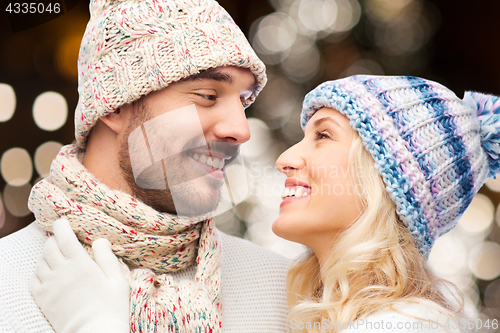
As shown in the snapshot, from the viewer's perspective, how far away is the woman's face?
1316 mm

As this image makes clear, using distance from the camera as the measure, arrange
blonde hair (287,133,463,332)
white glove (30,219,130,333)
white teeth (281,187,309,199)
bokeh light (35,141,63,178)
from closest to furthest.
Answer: white glove (30,219,130,333) → blonde hair (287,133,463,332) → white teeth (281,187,309,199) → bokeh light (35,141,63,178)

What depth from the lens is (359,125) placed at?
1289 mm

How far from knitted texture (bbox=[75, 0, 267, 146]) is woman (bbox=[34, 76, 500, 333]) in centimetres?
41

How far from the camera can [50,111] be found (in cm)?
223

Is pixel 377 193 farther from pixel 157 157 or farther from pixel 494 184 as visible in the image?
pixel 494 184

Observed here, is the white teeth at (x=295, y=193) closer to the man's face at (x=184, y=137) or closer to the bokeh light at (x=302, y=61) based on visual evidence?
the man's face at (x=184, y=137)

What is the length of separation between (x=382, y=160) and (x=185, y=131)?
659 millimetres

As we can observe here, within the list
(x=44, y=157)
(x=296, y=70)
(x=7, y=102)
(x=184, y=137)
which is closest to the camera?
(x=184, y=137)

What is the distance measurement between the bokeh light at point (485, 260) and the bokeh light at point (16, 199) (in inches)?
109

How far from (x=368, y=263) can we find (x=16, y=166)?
1942mm

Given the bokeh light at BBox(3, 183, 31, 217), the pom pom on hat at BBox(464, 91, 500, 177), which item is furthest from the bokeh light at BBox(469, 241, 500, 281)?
the bokeh light at BBox(3, 183, 31, 217)

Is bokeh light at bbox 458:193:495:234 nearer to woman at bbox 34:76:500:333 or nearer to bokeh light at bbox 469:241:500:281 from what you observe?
bokeh light at bbox 469:241:500:281
